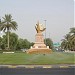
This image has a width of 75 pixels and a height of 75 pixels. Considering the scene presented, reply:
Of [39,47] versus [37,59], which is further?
[39,47]

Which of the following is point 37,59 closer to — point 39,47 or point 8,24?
point 39,47

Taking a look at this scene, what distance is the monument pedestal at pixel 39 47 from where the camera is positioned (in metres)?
60.4

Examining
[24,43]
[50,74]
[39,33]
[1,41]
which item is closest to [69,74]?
[50,74]

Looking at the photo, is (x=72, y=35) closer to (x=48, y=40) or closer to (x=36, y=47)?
(x=36, y=47)

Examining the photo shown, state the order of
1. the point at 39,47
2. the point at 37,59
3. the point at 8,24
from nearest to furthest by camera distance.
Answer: the point at 37,59
the point at 39,47
the point at 8,24

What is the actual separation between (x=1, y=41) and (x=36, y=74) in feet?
295

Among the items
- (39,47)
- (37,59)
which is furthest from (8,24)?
(37,59)

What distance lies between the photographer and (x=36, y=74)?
14.8m

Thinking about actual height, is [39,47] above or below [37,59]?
above

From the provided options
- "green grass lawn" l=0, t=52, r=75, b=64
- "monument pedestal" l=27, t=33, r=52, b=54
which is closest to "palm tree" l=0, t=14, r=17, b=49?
"monument pedestal" l=27, t=33, r=52, b=54

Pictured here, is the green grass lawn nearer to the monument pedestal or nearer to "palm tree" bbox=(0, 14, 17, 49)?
the monument pedestal

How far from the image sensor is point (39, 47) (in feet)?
205

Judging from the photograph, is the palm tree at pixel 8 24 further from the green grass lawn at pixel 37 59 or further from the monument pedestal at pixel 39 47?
the green grass lawn at pixel 37 59

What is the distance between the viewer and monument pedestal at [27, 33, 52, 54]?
2378 inches
